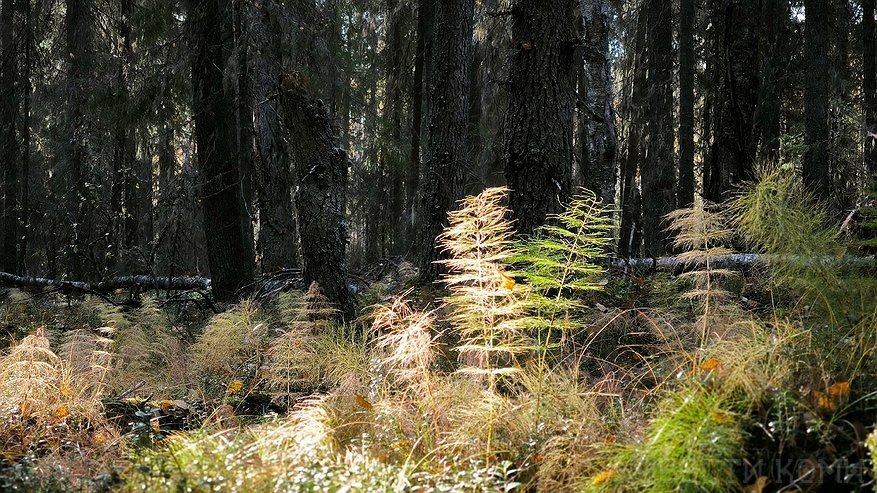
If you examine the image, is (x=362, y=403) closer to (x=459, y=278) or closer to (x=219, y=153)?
(x=459, y=278)

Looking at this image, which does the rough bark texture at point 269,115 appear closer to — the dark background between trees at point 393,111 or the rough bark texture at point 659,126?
the dark background between trees at point 393,111

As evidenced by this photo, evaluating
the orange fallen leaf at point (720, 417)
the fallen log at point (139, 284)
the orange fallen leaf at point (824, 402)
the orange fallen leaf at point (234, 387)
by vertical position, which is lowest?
the orange fallen leaf at point (234, 387)

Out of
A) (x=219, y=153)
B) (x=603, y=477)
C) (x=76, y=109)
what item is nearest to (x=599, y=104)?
(x=219, y=153)

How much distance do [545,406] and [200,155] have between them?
23.5 feet

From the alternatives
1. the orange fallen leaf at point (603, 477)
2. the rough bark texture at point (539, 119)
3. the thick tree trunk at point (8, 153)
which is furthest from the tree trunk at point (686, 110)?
the thick tree trunk at point (8, 153)

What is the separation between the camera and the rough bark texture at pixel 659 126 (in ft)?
43.8

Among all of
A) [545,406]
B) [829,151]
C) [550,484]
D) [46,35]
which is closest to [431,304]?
[545,406]

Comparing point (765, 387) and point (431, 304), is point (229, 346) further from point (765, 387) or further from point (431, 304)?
point (765, 387)

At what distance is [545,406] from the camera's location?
3.35m

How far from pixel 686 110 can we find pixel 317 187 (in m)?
7.36

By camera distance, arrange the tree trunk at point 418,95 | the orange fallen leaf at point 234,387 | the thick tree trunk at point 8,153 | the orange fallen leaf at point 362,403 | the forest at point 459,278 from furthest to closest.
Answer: the thick tree trunk at point 8,153 → the tree trunk at point 418,95 → the orange fallen leaf at point 234,387 → the orange fallen leaf at point 362,403 → the forest at point 459,278

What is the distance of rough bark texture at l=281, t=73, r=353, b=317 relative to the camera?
22.1 feet

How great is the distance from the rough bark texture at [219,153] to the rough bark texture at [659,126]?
311 inches

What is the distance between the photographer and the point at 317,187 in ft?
22.2
